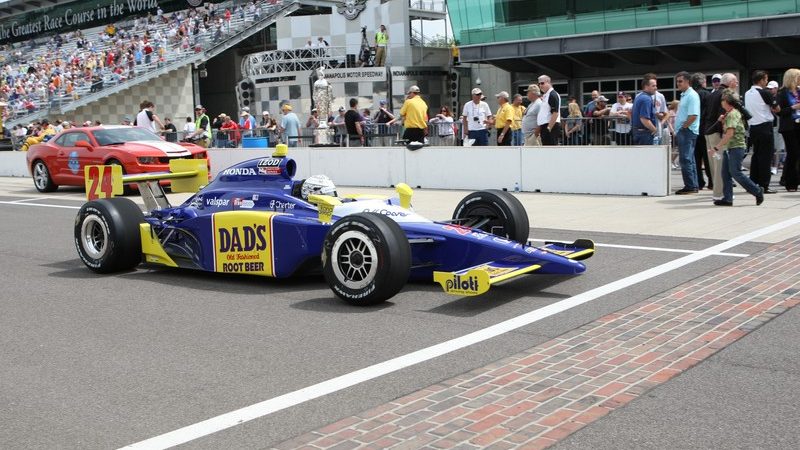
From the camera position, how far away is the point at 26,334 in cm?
667

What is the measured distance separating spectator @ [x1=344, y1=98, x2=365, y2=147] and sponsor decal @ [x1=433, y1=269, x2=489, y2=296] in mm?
13226

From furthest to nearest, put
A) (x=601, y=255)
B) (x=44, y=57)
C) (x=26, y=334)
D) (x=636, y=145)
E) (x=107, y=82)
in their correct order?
(x=44, y=57) < (x=107, y=82) < (x=636, y=145) < (x=601, y=255) < (x=26, y=334)

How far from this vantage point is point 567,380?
16.6ft

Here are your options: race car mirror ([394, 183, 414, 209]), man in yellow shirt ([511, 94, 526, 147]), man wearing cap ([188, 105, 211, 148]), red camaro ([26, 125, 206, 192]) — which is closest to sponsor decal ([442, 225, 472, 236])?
race car mirror ([394, 183, 414, 209])

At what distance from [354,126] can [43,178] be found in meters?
6.72

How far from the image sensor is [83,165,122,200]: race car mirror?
31.8 feet

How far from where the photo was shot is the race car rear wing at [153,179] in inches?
376

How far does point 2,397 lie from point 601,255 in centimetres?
583

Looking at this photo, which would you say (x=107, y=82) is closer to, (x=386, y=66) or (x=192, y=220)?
(x=386, y=66)

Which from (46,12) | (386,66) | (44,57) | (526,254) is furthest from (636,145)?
(46,12)

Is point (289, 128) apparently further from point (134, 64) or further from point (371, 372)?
point (134, 64)

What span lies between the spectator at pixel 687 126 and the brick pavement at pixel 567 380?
6.81m

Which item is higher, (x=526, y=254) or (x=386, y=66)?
(x=386, y=66)

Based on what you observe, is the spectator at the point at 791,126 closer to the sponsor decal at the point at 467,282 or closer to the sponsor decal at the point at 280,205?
the sponsor decal at the point at 280,205
